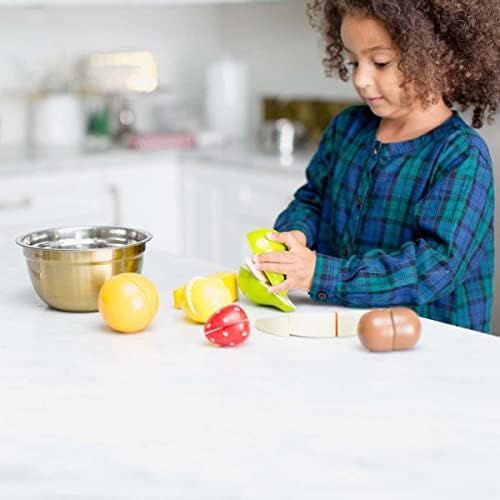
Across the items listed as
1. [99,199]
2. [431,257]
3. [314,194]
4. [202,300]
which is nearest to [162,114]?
[99,199]

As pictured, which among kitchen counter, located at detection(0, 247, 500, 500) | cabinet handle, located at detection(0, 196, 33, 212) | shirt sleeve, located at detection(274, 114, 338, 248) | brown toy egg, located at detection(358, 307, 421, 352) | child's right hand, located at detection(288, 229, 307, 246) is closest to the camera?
kitchen counter, located at detection(0, 247, 500, 500)

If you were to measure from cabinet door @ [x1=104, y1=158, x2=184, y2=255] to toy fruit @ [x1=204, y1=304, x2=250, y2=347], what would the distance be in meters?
2.02

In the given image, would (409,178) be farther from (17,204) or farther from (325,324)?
(17,204)

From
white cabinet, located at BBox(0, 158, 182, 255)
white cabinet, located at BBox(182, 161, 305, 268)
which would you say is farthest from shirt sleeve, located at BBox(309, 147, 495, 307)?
white cabinet, located at BBox(0, 158, 182, 255)

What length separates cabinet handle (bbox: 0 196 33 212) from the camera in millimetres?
3199

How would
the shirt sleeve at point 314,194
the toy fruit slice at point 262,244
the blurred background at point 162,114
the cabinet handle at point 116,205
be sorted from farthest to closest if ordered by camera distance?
the cabinet handle at point 116,205, the blurred background at point 162,114, the shirt sleeve at point 314,194, the toy fruit slice at point 262,244

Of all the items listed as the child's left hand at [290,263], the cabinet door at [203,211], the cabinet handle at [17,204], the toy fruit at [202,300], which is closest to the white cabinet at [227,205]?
the cabinet door at [203,211]

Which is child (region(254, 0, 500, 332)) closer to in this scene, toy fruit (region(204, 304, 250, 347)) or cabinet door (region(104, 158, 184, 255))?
toy fruit (region(204, 304, 250, 347))

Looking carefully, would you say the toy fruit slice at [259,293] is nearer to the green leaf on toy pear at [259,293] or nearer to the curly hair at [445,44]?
the green leaf on toy pear at [259,293]

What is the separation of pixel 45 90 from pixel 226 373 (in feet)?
8.49

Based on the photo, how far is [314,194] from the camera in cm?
215

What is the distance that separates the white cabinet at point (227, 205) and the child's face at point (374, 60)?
1216 mm

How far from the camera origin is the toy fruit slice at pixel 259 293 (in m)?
1.58

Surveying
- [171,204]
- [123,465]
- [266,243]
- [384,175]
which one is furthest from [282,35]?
[123,465]
